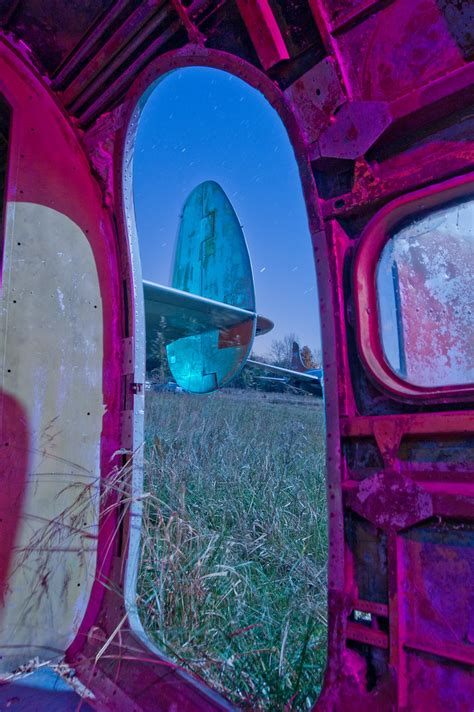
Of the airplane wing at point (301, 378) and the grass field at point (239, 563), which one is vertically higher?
the airplane wing at point (301, 378)

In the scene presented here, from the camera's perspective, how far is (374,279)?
136 cm

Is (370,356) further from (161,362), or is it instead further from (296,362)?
(296,362)

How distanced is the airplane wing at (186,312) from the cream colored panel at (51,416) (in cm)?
275

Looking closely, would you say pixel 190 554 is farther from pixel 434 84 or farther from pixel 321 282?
pixel 434 84

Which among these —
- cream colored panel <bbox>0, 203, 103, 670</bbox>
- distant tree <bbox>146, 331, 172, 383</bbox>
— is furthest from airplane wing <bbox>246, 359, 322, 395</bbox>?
cream colored panel <bbox>0, 203, 103, 670</bbox>

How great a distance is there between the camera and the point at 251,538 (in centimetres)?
308

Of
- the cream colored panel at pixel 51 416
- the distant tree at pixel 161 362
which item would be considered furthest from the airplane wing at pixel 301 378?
the cream colored panel at pixel 51 416

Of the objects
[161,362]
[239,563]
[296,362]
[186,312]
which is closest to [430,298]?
[239,563]

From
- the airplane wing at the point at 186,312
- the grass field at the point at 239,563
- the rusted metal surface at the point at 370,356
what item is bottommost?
the grass field at the point at 239,563

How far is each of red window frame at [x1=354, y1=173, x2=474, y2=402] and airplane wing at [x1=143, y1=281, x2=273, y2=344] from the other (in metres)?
3.78

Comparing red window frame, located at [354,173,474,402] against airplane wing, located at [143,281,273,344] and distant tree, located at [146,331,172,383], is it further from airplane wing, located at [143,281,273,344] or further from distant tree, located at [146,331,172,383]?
airplane wing, located at [143,281,273,344]

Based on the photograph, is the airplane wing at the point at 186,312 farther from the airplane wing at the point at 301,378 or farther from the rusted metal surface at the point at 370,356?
the rusted metal surface at the point at 370,356

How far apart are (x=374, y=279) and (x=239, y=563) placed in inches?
80.8

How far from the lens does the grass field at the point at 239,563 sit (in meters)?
1.81
